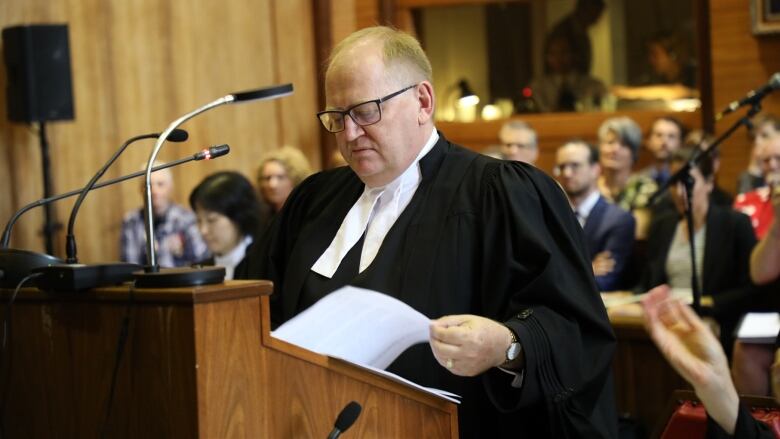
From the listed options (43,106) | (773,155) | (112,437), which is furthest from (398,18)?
(112,437)

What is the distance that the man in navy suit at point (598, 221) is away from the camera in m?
5.90

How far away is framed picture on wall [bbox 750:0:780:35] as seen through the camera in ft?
25.6

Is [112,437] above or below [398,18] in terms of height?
below

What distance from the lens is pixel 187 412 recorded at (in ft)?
5.80

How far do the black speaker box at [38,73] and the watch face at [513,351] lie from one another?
4922mm

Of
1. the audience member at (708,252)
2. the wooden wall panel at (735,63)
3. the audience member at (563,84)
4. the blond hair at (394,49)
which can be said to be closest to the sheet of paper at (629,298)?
the audience member at (708,252)

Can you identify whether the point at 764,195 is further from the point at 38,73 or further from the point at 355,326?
the point at 355,326

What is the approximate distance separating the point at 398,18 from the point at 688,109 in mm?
2511

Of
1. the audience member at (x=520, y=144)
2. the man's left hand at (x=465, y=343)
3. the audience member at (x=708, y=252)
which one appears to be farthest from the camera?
the audience member at (x=520, y=144)

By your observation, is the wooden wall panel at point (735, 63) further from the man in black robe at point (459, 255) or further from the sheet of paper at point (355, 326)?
the sheet of paper at point (355, 326)

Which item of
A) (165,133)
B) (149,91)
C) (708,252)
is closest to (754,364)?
(708,252)

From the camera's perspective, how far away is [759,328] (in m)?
4.46

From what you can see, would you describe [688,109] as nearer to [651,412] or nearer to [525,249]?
[651,412]

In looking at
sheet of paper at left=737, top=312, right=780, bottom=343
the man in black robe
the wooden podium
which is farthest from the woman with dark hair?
the wooden podium
